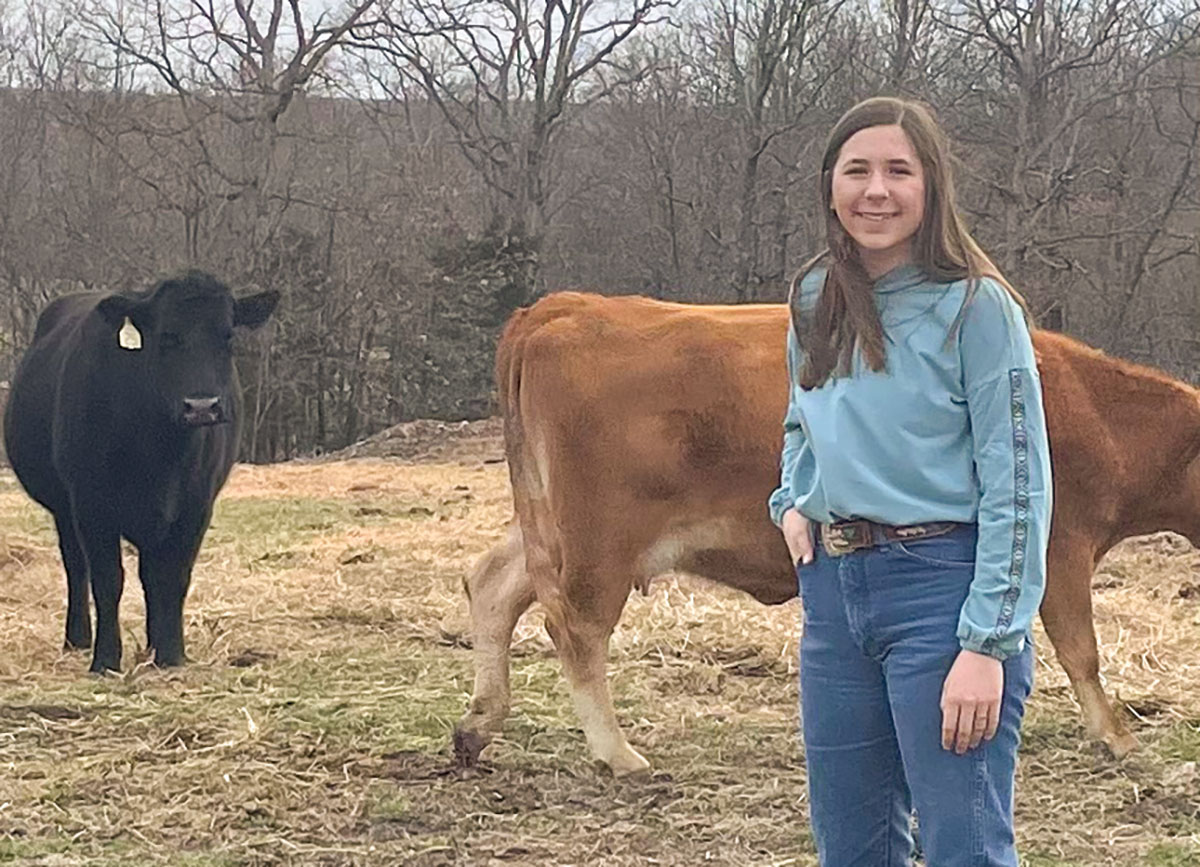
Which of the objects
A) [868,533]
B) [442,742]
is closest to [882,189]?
[868,533]

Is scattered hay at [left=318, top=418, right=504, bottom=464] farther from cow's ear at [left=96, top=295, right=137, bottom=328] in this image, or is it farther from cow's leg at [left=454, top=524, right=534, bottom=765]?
cow's leg at [left=454, top=524, right=534, bottom=765]

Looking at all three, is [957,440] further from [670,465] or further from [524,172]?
[524,172]

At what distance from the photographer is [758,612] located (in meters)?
7.42

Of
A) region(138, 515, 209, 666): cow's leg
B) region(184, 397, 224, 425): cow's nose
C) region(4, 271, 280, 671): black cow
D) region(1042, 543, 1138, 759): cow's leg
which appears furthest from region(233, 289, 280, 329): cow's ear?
region(1042, 543, 1138, 759): cow's leg

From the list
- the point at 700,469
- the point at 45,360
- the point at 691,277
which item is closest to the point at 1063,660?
the point at 700,469

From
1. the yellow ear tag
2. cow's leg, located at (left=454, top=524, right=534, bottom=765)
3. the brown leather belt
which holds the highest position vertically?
the brown leather belt

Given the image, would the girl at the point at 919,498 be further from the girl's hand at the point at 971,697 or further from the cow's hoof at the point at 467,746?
the cow's hoof at the point at 467,746

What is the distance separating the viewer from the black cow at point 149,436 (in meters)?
6.87

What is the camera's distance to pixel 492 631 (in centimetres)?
548

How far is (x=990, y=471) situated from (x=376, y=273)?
25.1 m

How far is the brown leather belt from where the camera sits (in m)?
2.49

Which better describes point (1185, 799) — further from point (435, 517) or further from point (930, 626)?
point (435, 517)

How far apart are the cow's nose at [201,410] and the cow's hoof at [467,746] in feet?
7.57

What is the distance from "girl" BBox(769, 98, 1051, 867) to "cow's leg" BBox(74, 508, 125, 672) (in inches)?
191
